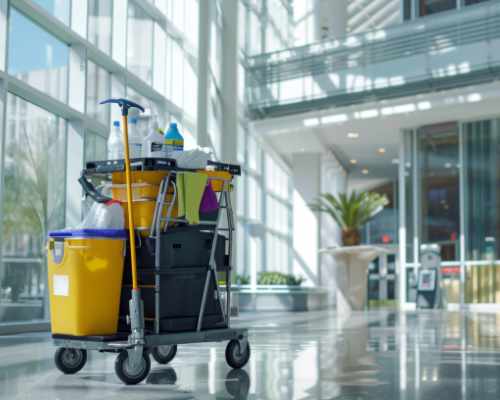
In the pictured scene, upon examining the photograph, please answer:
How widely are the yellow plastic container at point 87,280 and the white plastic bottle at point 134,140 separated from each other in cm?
54

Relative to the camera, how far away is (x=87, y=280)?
4297mm

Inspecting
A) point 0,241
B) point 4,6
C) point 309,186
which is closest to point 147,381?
point 0,241

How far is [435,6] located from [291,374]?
58.7 feet

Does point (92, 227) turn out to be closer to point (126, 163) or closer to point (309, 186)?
point (126, 163)

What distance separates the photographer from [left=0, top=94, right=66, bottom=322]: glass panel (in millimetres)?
9820

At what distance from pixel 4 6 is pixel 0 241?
2700 millimetres

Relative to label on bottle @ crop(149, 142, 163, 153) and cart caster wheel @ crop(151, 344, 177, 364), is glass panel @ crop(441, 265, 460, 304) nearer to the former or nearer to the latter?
cart caster wheel @ crop(151, 344, 177, 364)

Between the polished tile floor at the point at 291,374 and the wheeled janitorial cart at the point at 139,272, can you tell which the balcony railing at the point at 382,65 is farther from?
the wheeled janitorial cart at the point at 139,272

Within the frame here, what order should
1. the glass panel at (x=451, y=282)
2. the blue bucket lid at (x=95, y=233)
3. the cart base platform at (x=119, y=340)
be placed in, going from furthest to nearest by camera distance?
the glass panel at (x=451, y=282), the blue bucket lid at (x=95, y=233), the cart base platform at (x=119, y=340)

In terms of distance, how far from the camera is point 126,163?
4312mm

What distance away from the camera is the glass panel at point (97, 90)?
11875mm

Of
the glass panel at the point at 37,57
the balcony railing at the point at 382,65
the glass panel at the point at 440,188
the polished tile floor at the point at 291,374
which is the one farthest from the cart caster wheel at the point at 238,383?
the glass panel at the point at 440,188

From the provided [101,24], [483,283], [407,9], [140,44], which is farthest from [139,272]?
[407,9]

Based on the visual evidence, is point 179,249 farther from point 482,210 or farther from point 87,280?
point 482,210
